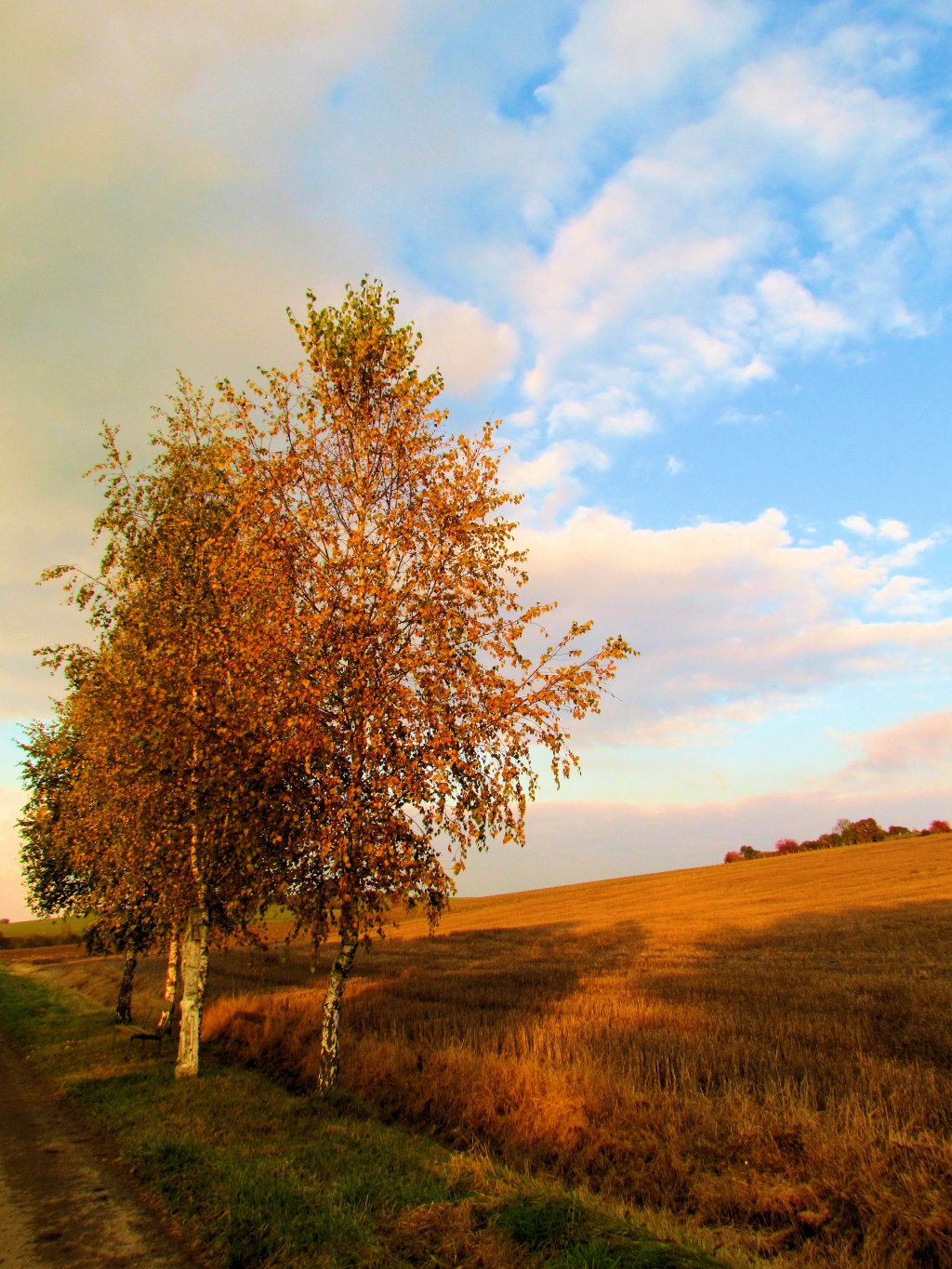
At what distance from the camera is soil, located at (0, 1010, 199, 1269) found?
744 centimetres

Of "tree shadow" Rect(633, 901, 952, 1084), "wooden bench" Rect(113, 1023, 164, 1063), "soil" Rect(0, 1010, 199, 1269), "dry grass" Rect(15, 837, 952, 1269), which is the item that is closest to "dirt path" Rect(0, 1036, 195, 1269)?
"soil" Rect(0, 1010, 199, 1269)

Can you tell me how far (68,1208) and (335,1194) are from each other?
325 cm

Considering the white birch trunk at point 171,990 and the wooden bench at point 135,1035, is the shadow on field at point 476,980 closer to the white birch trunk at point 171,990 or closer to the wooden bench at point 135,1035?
the wooden bench at point 135,1035

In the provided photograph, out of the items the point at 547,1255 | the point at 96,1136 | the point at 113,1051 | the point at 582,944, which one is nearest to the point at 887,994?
the point at 547,1255

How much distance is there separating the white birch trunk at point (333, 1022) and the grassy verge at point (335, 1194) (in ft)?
2.19

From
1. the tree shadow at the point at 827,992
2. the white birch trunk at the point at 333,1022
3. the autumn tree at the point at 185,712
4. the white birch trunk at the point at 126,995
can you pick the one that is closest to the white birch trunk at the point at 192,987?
the autumn tree at the point at 185,712

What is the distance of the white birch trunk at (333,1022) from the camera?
14.5 metres

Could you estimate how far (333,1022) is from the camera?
48.7 feet

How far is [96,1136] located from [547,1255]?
8.72 metres

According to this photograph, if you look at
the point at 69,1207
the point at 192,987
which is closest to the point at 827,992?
the point at 192,987

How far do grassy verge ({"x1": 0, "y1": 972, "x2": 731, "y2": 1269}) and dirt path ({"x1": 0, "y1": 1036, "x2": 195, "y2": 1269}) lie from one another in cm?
34

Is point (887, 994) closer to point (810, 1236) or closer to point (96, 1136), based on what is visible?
point (810, 1236)

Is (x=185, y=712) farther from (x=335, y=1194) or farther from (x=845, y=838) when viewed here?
→ (x=845, y=838)

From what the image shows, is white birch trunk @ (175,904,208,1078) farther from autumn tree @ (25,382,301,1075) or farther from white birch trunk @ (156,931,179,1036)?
white birch trunk @ (156,931,179,1036)
